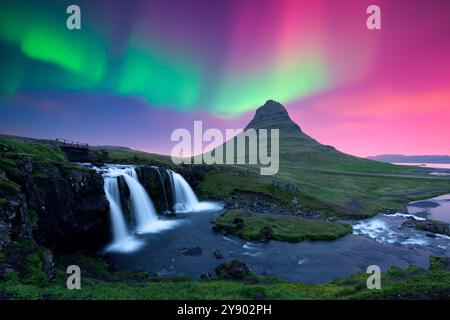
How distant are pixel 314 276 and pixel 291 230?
15584mm

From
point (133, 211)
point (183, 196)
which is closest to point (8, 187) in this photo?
point (133, 211)

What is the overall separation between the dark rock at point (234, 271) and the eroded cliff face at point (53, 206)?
746 inches

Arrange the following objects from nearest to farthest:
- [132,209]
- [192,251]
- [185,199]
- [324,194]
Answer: [192,251] → [132,209] → [185,199] → [324,194]

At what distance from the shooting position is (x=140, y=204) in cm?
4919

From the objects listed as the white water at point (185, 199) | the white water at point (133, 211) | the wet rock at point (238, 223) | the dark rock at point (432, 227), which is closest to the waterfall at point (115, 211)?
the white water at point (133, 211)

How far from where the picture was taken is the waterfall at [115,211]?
3954cm

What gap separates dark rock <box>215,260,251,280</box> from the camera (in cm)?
2583

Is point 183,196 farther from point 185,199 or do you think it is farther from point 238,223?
point 238,223

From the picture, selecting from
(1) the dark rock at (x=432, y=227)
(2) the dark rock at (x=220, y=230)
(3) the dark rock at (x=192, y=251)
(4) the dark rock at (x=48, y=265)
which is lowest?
(1) the dark rock at (x=432, y=227)

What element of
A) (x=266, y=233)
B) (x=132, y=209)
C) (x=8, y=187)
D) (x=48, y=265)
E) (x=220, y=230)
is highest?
(x=8, y=187)

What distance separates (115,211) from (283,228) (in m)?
29.3

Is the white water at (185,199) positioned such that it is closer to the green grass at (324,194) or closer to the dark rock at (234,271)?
the green grass at (324,194)
